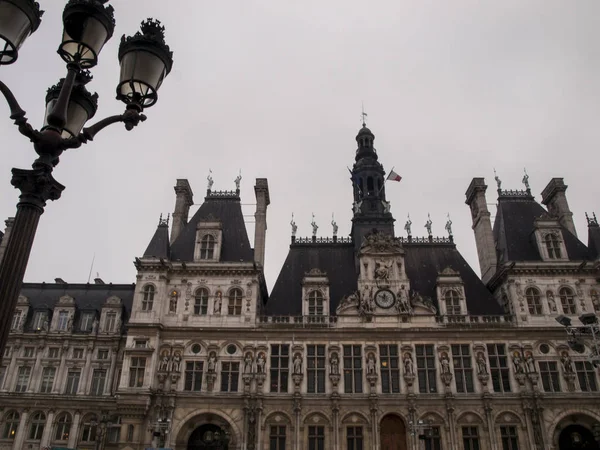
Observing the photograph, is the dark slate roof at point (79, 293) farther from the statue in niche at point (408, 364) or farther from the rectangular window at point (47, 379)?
the statue in niche at point (408, 364)

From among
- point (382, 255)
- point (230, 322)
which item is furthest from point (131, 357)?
point (382, 255)

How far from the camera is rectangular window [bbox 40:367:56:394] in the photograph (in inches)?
1668

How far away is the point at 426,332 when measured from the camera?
131 ft

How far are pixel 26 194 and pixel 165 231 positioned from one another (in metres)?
37.4

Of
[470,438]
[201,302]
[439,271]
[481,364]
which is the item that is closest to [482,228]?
[439,271]

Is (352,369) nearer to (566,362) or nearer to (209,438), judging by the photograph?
(209,438)

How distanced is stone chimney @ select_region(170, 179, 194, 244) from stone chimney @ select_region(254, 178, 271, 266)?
7.42m

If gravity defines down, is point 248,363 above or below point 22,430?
above

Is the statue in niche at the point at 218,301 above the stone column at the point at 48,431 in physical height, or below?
above

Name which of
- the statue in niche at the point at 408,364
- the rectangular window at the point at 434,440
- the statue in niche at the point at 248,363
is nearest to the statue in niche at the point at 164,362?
the statue in niche at the point at 248,363

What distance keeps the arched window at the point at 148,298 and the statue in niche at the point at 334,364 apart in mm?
14921

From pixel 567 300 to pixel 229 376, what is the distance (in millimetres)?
27895

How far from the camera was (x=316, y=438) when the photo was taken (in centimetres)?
3728

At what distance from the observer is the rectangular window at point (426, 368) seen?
38500 millimetres
